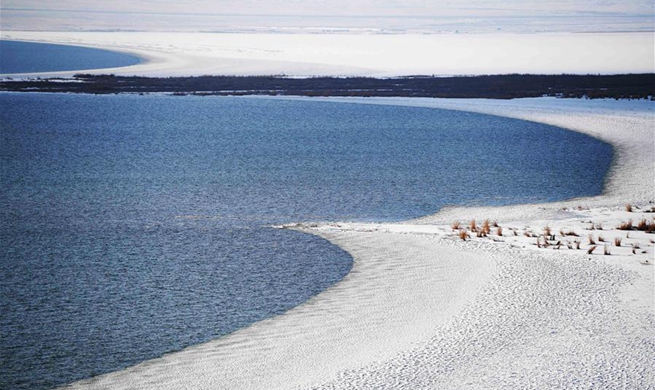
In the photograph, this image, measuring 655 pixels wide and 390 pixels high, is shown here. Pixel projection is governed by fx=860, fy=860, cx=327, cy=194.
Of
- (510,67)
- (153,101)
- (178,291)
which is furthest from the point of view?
(510,67)

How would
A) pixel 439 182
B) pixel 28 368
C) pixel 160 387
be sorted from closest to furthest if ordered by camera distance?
pixel 160 387 → pixel 28 368 → pixel 439 182

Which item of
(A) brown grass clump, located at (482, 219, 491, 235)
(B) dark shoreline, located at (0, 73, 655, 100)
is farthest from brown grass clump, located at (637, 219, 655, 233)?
(B) dark shoreline, located at (0, 73, 655, 100)

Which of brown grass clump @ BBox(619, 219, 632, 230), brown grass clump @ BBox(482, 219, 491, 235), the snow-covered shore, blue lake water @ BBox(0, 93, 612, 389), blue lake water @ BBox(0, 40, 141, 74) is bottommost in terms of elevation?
blue lake water @ BBox(0, 40, 141, 74)

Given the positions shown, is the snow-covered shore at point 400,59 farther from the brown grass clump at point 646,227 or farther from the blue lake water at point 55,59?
the brown grass clump at point 646,227

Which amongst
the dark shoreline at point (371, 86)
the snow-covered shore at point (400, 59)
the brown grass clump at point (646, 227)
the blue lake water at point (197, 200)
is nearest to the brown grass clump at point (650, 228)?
the brown grass clump at point (646, 227)

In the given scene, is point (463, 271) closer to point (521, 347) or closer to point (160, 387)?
point (521, 347)

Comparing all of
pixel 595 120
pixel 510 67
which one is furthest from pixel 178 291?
pixel 510 67

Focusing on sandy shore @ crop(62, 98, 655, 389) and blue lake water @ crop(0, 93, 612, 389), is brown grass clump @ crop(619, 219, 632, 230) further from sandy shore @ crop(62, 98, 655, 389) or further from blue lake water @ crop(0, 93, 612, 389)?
blue lake water @ crop(0, 93, 612, 389)
